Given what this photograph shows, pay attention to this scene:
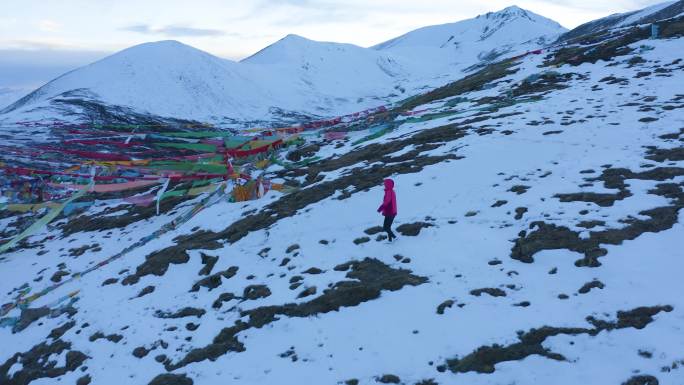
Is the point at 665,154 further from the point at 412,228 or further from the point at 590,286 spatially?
the point at 412,228

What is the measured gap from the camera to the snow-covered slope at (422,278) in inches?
315

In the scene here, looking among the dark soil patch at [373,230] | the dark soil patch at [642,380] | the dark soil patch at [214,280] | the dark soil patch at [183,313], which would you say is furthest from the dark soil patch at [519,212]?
the dark soil patch at [183,313]

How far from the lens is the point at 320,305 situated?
35.3 ft

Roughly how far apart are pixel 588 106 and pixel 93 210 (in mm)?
32418

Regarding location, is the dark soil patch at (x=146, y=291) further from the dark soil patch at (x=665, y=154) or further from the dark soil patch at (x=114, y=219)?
the dark soil patch at (x=665, y=154)

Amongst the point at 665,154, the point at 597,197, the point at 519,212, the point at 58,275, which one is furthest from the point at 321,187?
the point at 665,154

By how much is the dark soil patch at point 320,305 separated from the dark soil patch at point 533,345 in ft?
9.64

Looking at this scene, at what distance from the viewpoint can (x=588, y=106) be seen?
23.1 metres

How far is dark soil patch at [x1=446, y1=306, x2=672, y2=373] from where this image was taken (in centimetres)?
756

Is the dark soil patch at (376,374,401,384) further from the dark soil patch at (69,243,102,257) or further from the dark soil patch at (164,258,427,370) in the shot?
the dark soil patch at (69,243,102,257)

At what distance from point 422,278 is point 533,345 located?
11.3 ft

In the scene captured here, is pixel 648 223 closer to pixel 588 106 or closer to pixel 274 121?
pixel 588 106

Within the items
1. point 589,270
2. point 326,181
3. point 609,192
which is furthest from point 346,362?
point 326,181

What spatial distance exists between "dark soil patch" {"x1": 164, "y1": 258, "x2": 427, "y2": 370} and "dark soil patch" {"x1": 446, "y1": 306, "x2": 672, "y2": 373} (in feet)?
9.64
